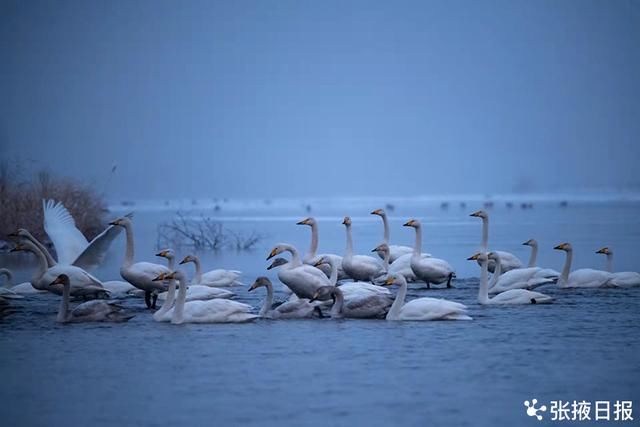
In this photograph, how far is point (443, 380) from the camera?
8.88 m

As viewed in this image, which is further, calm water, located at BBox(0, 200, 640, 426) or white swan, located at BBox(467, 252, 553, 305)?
white swan, located at BBox(467, 252, 553, 305)

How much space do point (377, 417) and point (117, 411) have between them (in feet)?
6.30

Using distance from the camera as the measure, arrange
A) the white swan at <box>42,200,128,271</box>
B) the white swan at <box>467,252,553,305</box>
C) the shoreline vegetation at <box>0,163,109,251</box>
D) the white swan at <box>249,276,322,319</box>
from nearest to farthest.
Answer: the white swan at <box>249,276,322,319</box>, the white swan at <box>467,252,553,305</box>, the white swan at <box>42,200,128,271</box>, the shoreline vegetation at <box>0,163,109,251</box>

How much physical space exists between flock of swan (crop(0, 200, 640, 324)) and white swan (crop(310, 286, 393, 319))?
0.04 feet

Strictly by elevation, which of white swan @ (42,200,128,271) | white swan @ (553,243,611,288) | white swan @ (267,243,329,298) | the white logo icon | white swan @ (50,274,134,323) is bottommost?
the white logo icon

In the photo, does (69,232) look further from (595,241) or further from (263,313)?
(595,241)

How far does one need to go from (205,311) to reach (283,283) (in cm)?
234

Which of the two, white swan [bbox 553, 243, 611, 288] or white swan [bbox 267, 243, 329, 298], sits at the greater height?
white swan [bbox 267, 243, 329, 298]

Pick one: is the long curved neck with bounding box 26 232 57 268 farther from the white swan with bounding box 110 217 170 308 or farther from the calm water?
the white swan with bounding box 110 217 170 308

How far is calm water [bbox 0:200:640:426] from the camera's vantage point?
312 inches

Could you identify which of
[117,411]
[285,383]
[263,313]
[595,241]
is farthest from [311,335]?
[595,241]

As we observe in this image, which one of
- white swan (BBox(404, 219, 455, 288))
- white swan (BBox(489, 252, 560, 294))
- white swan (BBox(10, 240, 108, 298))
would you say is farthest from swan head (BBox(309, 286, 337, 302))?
white swan (BBox(404, 219, 455, 288))

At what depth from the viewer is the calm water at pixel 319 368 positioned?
312 inches

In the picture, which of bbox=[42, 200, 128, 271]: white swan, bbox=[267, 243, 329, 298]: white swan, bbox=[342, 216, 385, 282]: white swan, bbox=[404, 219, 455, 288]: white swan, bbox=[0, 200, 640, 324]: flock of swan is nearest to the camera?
bbox=[0, 200, 640, 324]: flock of swan
